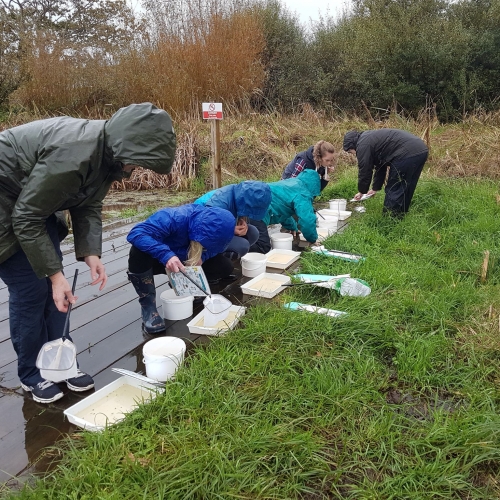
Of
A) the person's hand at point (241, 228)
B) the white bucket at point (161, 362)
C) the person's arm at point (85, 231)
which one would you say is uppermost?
the person's arm at point (85, 231)

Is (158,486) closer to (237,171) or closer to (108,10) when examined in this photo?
(237,171)

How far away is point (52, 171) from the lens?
158 cm

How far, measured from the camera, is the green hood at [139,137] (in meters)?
1.66

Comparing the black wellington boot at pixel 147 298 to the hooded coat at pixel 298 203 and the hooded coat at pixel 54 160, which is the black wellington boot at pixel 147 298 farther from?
the hooded coat at pixel 298 203

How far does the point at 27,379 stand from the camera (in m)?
2.01

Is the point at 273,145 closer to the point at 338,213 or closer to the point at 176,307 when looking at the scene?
the point at 338,213

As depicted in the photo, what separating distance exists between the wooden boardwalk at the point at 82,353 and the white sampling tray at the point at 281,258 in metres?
0.33

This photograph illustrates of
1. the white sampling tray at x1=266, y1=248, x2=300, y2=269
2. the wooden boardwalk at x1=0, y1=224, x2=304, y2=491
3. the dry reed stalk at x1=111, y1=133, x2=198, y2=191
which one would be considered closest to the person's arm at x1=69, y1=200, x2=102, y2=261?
the wooden boardwalk at x1=0, y1=224, x2=304, y2=491

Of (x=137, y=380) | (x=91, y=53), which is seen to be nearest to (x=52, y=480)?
(x=137, y=380)

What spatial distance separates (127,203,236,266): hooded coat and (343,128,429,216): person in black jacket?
2713mm

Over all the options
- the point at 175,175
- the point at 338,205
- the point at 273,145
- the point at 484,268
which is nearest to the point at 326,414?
the point at 484,268

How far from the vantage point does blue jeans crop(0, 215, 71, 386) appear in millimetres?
1814

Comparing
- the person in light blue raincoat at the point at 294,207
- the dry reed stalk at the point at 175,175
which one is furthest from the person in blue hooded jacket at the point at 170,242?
the dry reed stalk at the point at 175,175

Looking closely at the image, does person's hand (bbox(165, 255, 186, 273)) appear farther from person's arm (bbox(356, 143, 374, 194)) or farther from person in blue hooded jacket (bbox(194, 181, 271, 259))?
person's arm (bbox(356, 143, 374, 194))
